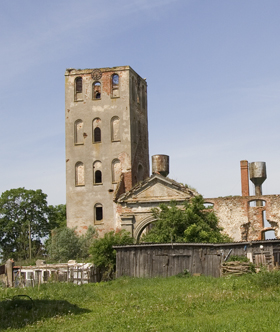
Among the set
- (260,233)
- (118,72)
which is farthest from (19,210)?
(260,233)

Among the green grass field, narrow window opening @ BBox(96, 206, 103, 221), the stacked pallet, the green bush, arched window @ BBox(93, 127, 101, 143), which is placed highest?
arched window @ BBox(93, 127, 101, 143)

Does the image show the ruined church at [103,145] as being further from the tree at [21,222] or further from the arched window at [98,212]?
the tree at [21,222]

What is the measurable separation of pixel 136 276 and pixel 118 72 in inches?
807

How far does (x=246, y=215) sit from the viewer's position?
36.4 meters

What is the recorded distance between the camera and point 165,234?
2962cm

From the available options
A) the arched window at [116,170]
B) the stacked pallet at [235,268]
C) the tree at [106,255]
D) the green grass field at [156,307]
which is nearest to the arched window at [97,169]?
the arched window at [116,170]

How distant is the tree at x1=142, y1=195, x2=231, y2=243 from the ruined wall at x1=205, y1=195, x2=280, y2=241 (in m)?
5.17

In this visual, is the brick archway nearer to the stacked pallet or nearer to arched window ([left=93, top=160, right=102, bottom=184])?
arched window ([left=93, top=160, right=102, bottom=184])

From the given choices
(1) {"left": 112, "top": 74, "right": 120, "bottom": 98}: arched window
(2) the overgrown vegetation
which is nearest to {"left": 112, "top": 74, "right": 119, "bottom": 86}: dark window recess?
(1) {"left": 112, "top": 74, "right": 120, "bottom": 98}: arched window

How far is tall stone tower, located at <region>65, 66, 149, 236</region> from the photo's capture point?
40.8 meters

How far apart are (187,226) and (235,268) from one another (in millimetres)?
6380

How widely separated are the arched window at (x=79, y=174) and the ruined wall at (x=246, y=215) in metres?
10.1

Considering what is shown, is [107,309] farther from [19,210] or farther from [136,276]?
[19,210]

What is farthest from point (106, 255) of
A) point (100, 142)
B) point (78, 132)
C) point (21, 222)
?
point (21, 222)
